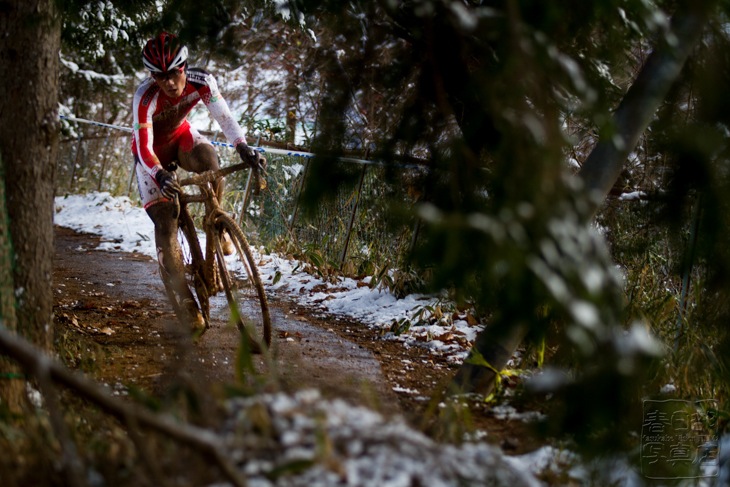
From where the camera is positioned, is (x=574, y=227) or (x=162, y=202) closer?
(x=574, y=227)

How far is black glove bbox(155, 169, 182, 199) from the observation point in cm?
400

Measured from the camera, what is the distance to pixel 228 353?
4410mm

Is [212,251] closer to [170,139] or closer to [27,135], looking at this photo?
[170,139]

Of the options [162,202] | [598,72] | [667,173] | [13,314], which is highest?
[598,72]

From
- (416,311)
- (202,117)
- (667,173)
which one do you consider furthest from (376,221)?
(202,117)

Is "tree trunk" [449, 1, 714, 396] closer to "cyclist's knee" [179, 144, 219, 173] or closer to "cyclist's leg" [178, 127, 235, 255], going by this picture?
"cyclist's leg" [178, 127, 235, 255]

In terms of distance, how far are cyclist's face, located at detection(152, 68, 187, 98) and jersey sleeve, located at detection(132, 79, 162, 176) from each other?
3.7 inches

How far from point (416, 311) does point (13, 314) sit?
11.1 ft

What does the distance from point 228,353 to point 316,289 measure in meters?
2.43

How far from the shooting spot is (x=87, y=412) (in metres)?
2.89

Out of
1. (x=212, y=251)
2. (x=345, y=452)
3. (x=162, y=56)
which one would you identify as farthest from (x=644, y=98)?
(x=212, y=251)

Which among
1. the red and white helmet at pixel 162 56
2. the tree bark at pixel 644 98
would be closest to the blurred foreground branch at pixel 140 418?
the tree bark at pixel 644 98

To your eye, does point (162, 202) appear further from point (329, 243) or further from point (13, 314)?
point (329, 243)

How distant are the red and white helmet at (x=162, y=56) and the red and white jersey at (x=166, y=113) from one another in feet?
0.74
